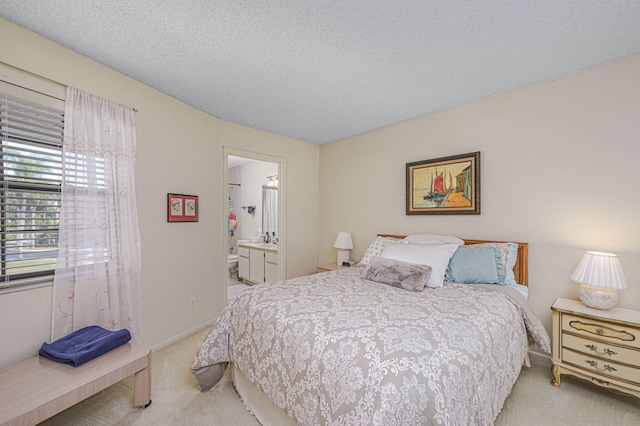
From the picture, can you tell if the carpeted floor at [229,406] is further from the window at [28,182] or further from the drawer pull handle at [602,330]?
the window at [28,182]

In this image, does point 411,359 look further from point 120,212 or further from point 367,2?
point 120,212

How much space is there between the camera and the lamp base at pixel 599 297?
1941mm

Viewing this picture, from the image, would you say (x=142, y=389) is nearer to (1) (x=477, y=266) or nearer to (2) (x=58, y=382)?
(2) (x=58, y=382)

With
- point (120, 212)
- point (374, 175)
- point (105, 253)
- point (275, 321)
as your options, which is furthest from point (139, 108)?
point (374, 175)

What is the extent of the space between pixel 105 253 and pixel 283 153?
2562mm

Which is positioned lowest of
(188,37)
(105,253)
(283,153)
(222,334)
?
(222,334)

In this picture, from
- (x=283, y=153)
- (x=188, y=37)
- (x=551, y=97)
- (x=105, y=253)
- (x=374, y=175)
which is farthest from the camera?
(x=283, y=153)

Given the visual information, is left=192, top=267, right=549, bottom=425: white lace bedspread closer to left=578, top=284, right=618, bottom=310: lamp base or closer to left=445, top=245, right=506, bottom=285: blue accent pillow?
left=445, top=245, right=506, bottom=285: blue accent pillow

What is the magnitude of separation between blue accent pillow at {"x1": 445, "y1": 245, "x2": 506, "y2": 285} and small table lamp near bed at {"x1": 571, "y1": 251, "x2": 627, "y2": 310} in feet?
1.62

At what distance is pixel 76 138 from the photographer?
2.00 metres

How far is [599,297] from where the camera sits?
1958mm

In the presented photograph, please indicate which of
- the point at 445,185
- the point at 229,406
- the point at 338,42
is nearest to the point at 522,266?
the point at 445,185

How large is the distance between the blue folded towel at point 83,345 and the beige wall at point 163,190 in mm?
173

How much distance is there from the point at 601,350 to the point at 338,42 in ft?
9.20
